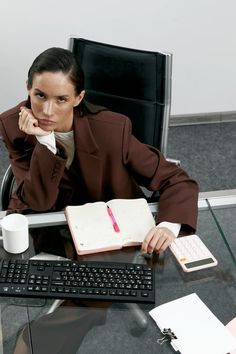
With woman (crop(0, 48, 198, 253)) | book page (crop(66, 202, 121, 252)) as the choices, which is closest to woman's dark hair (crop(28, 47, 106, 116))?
woman (crop(0, 48, 198, 253))

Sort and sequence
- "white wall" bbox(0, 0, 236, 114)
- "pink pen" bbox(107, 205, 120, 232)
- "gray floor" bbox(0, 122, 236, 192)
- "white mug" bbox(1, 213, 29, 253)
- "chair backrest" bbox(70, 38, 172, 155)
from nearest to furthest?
"white mug" bbox(1, 213, 29, 253) < "pink pen" bbox(107, 205, 120, 232) < "chair backrest" bbox(70, 38, 172, 155) < "white wall" bbox(0, 0, 236, 114) < "gray floor" bbox(0, 122, 236, 192)

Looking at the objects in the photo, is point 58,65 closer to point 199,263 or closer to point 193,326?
point 199,263

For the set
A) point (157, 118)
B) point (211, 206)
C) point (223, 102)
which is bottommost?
point (223, 102)

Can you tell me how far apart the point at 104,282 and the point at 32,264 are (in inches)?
7.8

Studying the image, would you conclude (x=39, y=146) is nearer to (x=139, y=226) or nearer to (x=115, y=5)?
(x=139, y=226)

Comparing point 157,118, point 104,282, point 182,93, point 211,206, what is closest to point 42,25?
point 182,93

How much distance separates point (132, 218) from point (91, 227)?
5.0 inches

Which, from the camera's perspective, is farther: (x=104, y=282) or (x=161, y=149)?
(x=161, y=149)

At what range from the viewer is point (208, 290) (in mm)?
1387

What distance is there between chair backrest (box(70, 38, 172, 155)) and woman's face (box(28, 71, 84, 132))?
0.28 meters

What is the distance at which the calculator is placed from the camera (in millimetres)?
1440

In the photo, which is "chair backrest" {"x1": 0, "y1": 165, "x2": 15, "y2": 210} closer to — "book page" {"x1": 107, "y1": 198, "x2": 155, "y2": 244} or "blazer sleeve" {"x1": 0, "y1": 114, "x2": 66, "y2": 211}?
"blazer sleeve" {"x1": 0, "y1": 114, "x2": 66, "y2": 211}

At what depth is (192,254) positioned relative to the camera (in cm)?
147

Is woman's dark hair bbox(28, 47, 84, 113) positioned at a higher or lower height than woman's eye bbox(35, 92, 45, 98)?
higher
